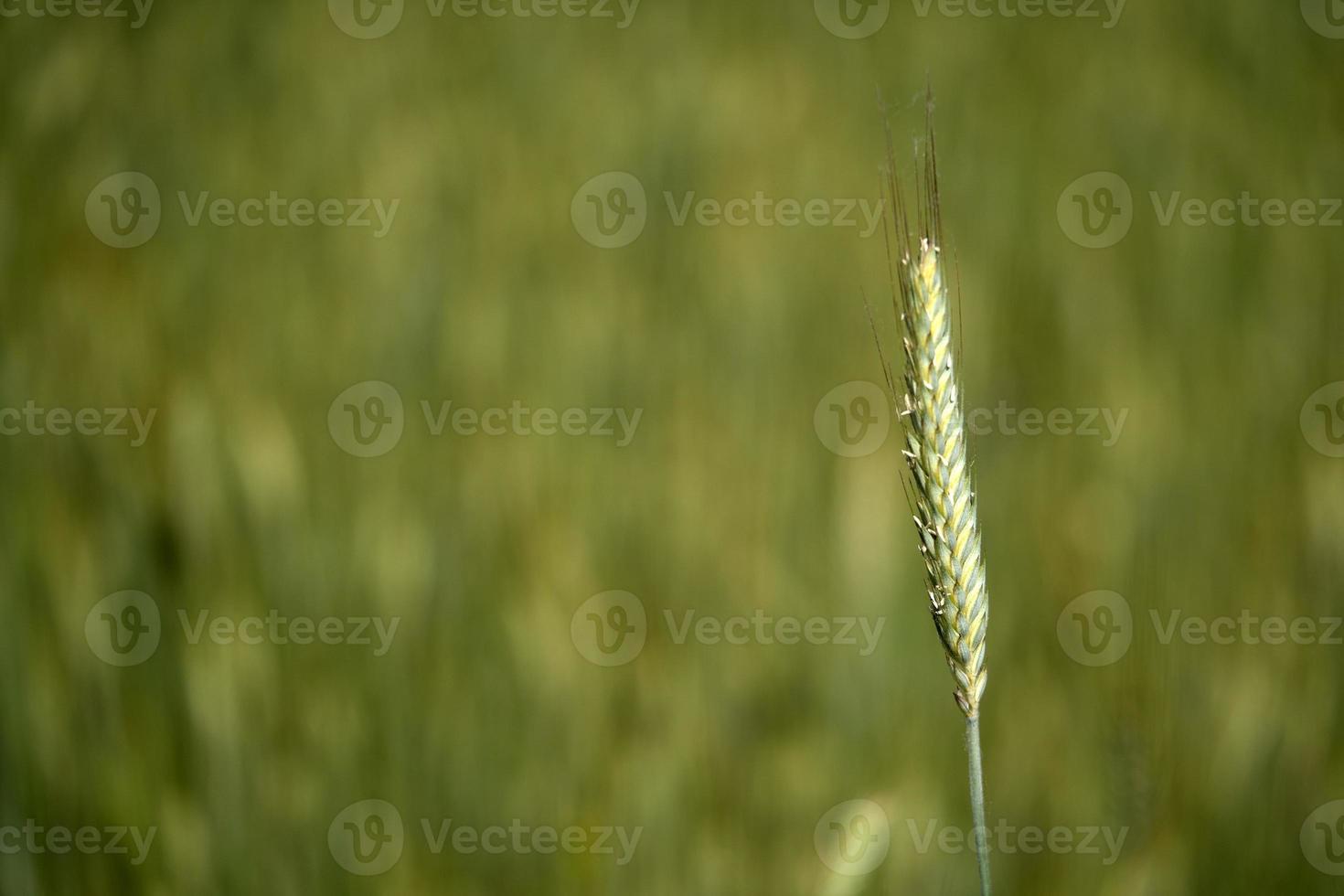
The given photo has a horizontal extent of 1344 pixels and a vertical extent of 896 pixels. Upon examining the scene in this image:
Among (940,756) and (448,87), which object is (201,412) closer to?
(448,87)

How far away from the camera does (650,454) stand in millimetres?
1364

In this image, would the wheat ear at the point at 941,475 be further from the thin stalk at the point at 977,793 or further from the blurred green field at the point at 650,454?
the blurred green field at the point at 650,454

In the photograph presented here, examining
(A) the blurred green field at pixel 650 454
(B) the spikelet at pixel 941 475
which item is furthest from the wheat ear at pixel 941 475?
(A) the blurred green field at pixel 650 454

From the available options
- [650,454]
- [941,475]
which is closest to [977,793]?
[941,475]

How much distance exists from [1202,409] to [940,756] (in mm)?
672

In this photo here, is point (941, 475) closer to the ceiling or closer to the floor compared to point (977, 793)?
closer to the ceiling

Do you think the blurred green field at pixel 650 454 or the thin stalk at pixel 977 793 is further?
the blurred green field at pixel 650 454

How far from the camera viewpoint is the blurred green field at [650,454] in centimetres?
108

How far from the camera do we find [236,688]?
1.11 meters

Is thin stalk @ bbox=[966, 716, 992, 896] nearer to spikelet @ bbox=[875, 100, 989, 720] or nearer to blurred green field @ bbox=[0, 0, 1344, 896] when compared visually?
spikelet @ bbox=[875, 100, 989, 720]

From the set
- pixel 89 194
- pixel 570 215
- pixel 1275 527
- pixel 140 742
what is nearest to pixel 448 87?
pixel 570 215

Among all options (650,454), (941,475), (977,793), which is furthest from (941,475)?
(650,454)

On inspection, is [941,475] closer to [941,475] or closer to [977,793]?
[941,475]

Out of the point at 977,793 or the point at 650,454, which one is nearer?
the point at 977,793
